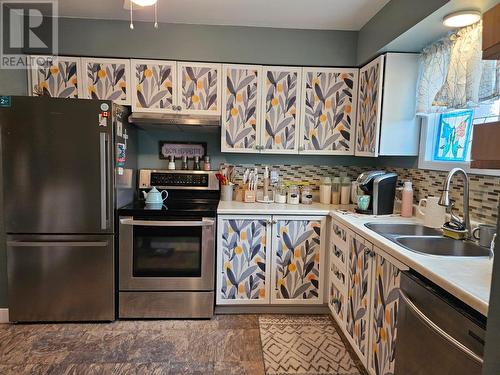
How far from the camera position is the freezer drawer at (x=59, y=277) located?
2.38 metres

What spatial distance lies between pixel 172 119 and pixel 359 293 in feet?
6.05

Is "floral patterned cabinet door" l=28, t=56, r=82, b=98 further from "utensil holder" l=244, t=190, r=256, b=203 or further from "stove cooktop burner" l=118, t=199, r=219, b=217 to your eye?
"utensil holder" l=244, t=190, r=256, b=203

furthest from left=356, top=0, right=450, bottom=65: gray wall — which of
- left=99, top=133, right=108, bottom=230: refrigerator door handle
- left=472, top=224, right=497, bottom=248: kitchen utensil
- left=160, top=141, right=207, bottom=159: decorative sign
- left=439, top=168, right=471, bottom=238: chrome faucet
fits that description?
left=99, top=133, right=108, bottom=230: refrigerator door handle

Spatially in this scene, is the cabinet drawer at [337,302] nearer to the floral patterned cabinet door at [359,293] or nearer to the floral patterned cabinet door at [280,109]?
the floral patterned cabinet door at [359,293]

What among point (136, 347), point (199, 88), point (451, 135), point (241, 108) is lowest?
point (136, 347)

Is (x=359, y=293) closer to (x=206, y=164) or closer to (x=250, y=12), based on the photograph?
(x=206, y=164)

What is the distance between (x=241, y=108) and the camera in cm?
281

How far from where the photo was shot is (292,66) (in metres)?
2.81

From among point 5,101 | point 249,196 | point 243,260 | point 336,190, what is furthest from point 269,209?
point 5,101

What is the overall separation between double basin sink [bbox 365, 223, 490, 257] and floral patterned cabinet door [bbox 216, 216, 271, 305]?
2.87 feet

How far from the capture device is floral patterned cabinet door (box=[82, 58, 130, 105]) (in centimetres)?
Result: 271

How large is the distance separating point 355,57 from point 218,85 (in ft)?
4.00

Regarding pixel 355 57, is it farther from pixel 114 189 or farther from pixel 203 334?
pixel 203 334

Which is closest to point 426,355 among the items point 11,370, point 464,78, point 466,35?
point 464,78
